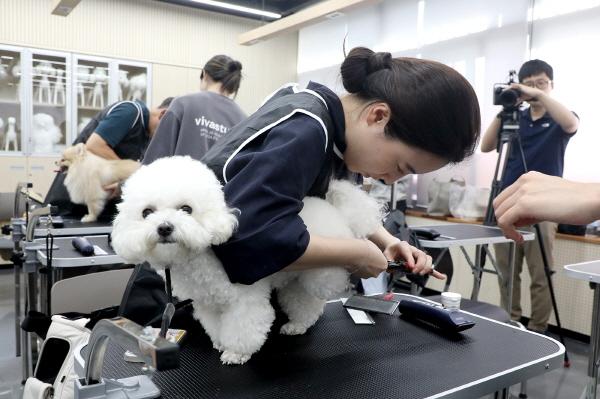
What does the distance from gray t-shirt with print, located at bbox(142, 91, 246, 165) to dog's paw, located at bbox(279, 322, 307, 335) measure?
3.39 ft

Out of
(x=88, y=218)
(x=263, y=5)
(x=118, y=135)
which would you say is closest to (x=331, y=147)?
(x=118, y=135)

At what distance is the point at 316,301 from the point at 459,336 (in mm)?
316

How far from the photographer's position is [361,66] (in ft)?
2.82

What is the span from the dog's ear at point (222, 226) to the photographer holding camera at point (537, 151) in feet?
7.65

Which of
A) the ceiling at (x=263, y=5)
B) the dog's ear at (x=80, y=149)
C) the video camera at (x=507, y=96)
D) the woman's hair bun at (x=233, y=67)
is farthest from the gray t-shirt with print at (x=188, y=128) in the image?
the ceiling at (x=263, y=5)

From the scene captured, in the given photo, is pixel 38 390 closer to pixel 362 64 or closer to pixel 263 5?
pixel 362 64

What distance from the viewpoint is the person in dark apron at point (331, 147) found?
71 centimetres

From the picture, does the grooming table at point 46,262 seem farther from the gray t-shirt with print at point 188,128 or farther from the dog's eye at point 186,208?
the dog's eye at point 186,208

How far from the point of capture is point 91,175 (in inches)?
91.5

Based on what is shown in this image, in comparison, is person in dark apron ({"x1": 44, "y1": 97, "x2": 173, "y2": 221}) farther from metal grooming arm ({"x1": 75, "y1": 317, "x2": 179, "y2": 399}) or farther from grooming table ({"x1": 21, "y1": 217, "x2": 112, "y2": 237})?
metal grooming arm ({"x1": 75, "y1": 317, "x2": 179, "y2": 399})

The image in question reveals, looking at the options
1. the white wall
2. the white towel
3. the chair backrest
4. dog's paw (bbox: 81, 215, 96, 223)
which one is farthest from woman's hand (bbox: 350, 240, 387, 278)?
dog's paw (bbox: 81, 215, 96, 223)

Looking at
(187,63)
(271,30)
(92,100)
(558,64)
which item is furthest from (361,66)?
(187,63)

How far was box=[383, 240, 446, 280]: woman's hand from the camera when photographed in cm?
102

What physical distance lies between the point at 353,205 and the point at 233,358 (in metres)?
0.35
